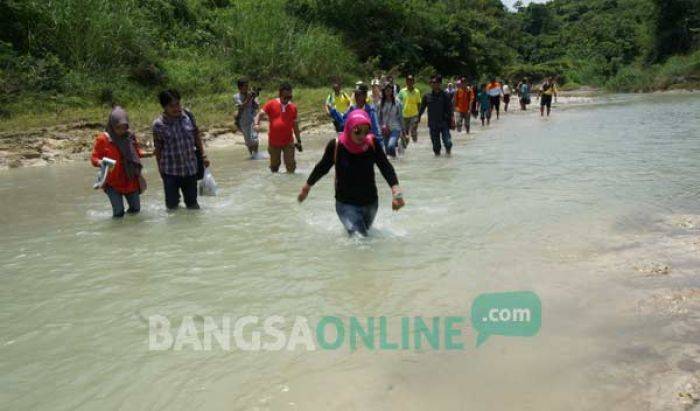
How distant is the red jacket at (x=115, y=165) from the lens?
654cm

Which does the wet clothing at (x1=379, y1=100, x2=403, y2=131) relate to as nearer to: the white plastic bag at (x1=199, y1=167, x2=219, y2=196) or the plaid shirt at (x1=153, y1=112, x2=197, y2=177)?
the white plastic bag at (x1=199, y1=167, x2=219, y2=196)

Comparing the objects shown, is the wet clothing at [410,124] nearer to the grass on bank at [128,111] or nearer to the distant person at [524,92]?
the grass on bank at [128,111]

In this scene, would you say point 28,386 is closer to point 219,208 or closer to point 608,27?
point 219,208

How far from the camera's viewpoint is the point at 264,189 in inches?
349

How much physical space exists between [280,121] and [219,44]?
16.5 metres

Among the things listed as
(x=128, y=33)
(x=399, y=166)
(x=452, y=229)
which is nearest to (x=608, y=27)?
(x=128, y=33)

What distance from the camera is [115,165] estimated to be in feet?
21.8

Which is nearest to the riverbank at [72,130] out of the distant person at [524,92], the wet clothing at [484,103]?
the wet clothing at [484,103]

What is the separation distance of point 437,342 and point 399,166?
765cm

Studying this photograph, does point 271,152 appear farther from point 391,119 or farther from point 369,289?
point 369,289

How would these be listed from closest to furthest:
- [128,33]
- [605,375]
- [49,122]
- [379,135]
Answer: [605,375] < [379,135] < [49,122] < [128,33]

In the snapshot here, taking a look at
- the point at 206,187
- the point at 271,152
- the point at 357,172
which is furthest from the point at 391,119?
the point at 357,172

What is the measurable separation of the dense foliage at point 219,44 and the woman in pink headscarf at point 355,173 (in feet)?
43.5

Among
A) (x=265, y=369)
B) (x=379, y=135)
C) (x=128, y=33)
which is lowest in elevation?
(x=265, y=369)
